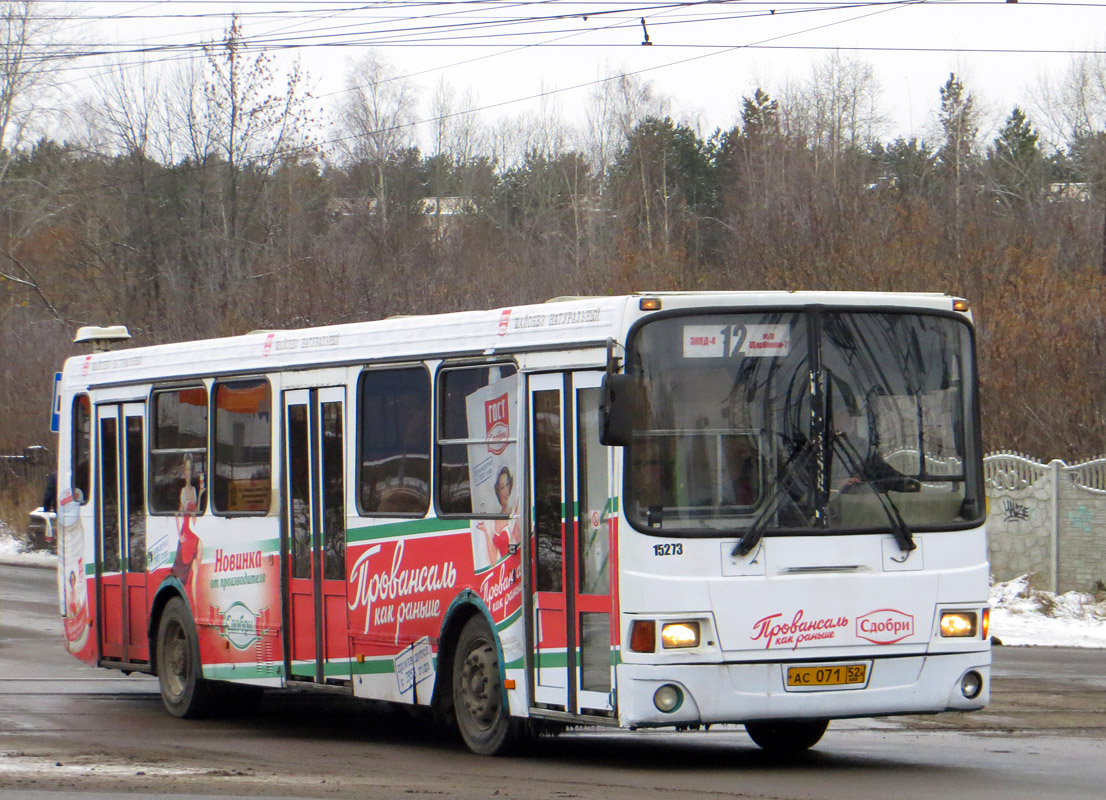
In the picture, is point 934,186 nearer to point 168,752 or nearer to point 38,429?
point 38,429

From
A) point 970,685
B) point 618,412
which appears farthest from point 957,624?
point 618,412

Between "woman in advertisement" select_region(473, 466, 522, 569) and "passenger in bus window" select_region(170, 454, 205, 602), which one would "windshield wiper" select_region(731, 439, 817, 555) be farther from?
"passenger in bus window" select_region(170, 454, 205, 602)

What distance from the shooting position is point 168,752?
10.4 m

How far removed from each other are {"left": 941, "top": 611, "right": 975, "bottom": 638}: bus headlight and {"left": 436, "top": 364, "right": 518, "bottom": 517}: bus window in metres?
2.56

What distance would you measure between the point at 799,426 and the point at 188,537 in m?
5.90

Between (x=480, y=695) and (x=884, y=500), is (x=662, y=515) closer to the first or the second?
(x=884, y=500)

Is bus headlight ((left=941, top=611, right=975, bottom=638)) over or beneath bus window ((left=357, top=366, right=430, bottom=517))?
A: beneath

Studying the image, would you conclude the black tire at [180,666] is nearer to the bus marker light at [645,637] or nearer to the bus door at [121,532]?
the bus door at [121,532]

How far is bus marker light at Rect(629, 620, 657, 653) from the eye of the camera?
853 cm

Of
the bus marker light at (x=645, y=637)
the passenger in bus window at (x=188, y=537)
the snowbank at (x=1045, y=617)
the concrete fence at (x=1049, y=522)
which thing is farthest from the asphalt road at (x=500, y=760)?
the concrete fence at (x=1049, y=522)

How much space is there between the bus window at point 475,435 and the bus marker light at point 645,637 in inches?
54.7

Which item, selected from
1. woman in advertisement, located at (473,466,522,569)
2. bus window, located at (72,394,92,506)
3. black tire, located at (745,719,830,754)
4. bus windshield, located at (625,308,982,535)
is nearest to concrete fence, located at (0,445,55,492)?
bus window, located at (72,394,92,506)

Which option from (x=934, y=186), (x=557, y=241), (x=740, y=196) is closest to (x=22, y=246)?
(x=557, y=241)

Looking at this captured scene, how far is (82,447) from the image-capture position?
1454 cm
